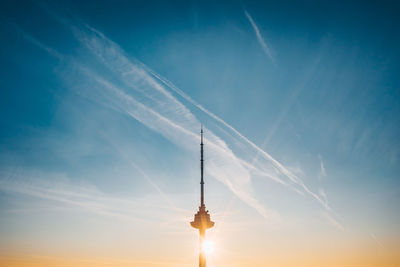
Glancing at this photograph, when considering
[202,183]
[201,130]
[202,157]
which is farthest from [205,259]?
[201,130]

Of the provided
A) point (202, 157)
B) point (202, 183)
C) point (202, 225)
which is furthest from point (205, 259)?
point (202, 157)

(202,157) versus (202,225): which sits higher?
(202,157)

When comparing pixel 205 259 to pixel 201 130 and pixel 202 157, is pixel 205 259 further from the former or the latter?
pixel 201 130

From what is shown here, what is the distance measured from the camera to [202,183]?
8281 cm

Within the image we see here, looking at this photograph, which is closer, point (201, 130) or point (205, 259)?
point (201, 130)

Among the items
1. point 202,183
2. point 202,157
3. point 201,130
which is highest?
point 201,130

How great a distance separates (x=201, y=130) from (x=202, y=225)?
1180 inches

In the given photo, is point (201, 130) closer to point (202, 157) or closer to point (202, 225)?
point (202, 157)

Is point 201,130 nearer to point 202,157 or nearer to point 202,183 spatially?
point 202,157

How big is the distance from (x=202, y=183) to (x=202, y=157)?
8014mm

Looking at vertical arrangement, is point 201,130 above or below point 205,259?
above

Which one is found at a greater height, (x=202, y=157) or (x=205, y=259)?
(x=202, y=157)

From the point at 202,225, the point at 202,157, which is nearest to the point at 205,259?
the point at 202,225

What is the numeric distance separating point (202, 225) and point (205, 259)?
11745mm
